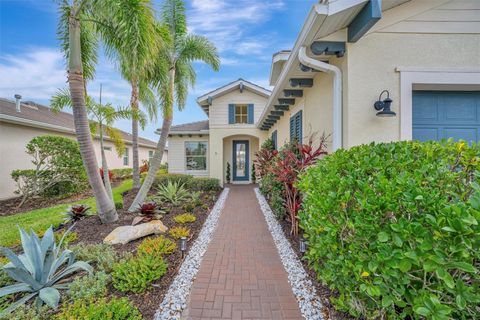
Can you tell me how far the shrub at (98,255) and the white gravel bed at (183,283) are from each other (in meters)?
1.07

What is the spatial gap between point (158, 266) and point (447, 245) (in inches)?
130

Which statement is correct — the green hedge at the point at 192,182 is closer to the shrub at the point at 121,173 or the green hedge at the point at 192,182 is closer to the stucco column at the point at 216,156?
the stucco column at the point at 216,156

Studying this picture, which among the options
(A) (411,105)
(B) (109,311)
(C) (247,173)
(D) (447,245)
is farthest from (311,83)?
(C) (247,173)

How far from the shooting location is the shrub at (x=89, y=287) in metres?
2.59

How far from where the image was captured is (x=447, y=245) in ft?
4.46

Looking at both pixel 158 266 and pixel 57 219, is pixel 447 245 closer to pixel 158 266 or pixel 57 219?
pixel 158 266

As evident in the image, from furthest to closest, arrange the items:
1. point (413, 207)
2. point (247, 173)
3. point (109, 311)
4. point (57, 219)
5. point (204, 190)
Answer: point (247, 173) < point (204, 190) < point (57, 219) < point (109, 311) < point (413, 207)

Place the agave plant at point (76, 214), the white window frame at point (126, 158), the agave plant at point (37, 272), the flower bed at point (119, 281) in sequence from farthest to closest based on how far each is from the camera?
the white window frame at point (126, 158), the agave plant at point (76, 214), the agave plant at point (37, 272), the flower bed at point (119, 281)

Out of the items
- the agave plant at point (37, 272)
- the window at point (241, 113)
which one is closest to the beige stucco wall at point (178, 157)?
the window at point (241, 113)

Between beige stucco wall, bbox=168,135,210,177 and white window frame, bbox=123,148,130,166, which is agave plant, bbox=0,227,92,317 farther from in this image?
white window frame, bbox=123,148,130,166

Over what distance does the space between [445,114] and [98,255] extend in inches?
252

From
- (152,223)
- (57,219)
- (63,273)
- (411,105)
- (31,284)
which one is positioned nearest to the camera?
(31,284)

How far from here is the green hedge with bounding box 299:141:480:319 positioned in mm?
1335

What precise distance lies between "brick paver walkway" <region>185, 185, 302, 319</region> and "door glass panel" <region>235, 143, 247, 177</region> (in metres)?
8.91
